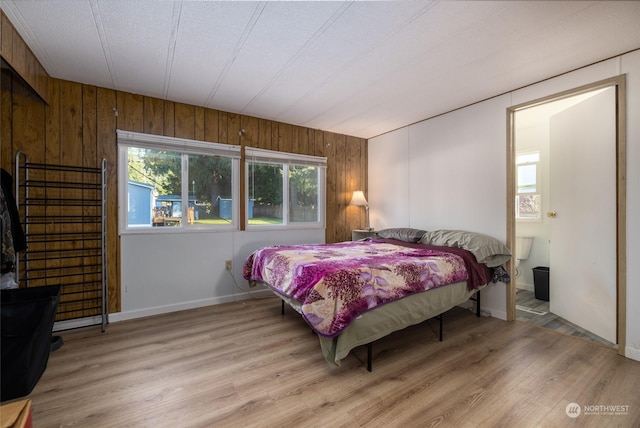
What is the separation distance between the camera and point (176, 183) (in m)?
3.23

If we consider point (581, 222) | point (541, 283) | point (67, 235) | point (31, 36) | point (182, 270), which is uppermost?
point (31, 36)

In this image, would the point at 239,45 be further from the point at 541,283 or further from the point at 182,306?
the point at 541,283

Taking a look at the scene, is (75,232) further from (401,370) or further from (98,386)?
(401,370)

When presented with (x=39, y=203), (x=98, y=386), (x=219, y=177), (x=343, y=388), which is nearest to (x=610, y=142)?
(x=343, y=388)

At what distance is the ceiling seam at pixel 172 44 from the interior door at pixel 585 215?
3.46 m

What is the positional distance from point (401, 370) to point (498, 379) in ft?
2.11

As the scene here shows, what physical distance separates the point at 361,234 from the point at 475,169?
1904mm

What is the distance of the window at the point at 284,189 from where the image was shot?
12.1 ft

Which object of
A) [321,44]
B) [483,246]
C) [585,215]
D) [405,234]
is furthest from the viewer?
[405,234]

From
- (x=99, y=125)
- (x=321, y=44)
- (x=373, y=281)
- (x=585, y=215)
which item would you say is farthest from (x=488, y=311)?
(x=99, y=125)

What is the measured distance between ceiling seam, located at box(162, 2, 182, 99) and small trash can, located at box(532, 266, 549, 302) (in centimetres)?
470

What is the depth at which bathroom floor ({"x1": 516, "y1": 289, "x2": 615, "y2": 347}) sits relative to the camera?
2519 mm

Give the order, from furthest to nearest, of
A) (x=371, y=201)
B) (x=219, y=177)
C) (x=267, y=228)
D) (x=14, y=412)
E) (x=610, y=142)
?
(x=371, y=201), (x=267, y=228), (x=219, y=177), (x=610, y=142), (x=14, y=412)

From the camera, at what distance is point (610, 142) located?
2.33 metres
